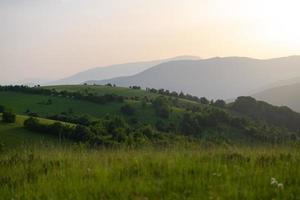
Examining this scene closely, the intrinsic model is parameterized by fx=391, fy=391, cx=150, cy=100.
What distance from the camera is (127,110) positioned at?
148875 millimetres

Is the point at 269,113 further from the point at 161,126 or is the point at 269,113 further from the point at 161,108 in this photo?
the point at 161,126

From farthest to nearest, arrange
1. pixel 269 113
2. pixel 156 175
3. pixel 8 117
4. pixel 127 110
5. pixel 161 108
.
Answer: pixel 269 113 → pixel 161 108 → pixel 127 110 → pixel 8 117 → pixel 156 175

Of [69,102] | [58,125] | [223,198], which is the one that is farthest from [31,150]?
[69,102]

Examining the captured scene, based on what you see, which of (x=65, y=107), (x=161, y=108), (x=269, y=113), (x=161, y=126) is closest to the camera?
(x=161, y=126)

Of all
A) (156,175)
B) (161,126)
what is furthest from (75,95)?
(156,175)

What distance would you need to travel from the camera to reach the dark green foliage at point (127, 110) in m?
148

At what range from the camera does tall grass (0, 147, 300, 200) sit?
7020mm

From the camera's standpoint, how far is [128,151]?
1112 cm

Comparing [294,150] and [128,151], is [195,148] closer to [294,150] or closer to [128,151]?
[128,151]

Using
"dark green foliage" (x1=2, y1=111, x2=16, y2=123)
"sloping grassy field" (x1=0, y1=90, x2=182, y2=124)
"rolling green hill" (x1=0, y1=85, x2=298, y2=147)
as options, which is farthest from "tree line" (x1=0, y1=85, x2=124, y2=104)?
"dark green foliage" (x1=2, y1=111, x2=16, y2=123)

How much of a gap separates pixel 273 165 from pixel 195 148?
3047 mm

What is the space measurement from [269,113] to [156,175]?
170 m

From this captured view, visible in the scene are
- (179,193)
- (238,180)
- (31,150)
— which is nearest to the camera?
(179,193)

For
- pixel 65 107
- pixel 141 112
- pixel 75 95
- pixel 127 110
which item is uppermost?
pixel 75 95
